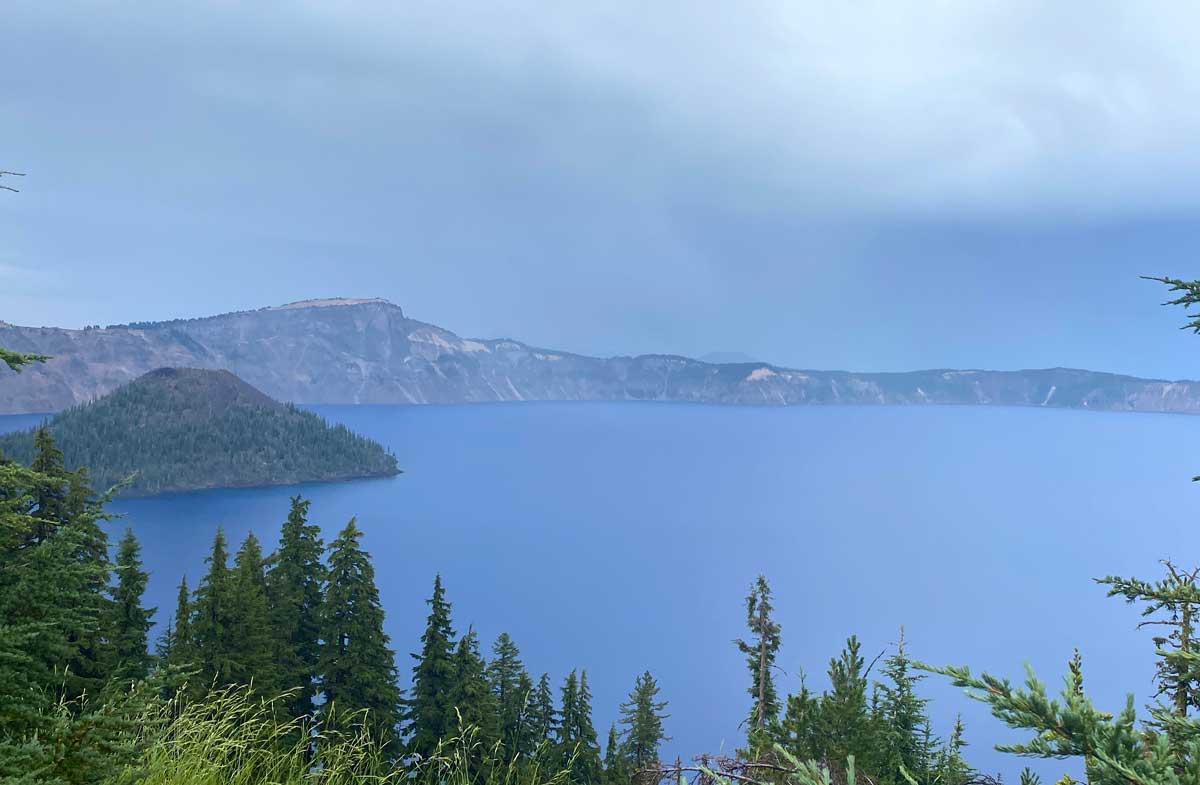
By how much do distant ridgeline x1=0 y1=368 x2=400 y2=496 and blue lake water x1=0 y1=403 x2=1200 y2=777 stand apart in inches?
429

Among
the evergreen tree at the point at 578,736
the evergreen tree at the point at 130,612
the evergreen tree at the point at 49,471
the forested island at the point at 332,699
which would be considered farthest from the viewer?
the evergreen tree at the point at 578,736

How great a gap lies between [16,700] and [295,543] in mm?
22110

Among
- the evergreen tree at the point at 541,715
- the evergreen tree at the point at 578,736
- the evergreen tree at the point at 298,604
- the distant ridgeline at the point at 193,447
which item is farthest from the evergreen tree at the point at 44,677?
the distant ridgeline at the point at 193,447

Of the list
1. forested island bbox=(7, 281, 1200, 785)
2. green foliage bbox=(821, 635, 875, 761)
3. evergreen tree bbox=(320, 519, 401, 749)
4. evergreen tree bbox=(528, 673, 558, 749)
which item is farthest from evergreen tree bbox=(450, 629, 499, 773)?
green foliage bbox=(821, 635, 875, 761)

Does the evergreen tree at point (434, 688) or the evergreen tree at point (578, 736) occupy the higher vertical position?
the evergreen tree at point (434, 688)

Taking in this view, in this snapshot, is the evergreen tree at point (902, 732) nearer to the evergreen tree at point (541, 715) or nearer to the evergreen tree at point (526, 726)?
the evergreen tree at point (526, 726)

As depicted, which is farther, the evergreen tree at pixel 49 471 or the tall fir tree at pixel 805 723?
the tall fir tree at pixel 805 723

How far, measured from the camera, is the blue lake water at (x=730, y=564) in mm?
70938

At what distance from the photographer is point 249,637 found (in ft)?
62.5

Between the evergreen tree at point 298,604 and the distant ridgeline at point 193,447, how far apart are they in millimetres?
158462

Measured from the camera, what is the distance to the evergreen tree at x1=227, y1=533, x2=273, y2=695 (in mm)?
18281

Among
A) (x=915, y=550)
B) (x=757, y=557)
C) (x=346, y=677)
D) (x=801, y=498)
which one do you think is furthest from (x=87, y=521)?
(x=801, y=498)

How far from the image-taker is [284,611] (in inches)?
916

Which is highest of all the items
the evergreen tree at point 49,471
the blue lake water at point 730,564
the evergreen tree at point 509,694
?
the evergreen tree at point 49,471
